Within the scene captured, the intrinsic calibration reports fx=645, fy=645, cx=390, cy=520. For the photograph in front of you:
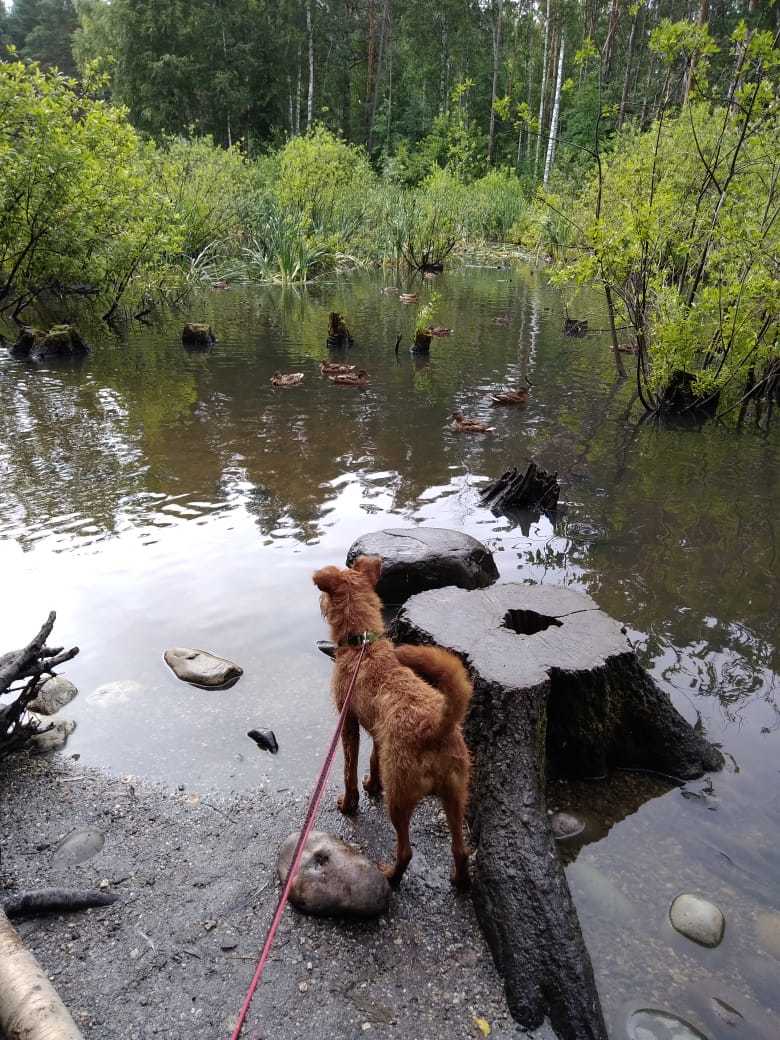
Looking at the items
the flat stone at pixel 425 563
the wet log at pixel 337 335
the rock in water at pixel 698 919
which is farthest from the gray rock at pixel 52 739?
the wet log at pixel 337 335

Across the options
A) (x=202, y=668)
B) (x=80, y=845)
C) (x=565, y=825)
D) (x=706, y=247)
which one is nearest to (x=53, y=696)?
(x=202, y=668)

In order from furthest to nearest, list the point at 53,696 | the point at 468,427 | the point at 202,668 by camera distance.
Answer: the point at 468,427 → the point at 202,668 → the point at 53,696

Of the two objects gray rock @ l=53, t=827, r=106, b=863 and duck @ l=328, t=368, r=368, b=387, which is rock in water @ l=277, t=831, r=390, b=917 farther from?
duck @ l=328, t=368, r=368, b=387

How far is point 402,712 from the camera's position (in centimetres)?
260

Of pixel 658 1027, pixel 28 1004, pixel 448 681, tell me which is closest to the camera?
pixel 28 1004

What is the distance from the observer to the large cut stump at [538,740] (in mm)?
2309

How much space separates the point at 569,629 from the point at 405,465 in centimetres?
459

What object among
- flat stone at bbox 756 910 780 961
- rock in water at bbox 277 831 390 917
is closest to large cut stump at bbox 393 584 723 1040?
rock in water at bbox 277 831 390 917

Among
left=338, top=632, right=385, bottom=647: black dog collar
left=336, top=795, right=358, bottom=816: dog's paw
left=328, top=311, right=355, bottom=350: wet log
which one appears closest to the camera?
left=338, top=632, right=385, bottom=647: black dog collar

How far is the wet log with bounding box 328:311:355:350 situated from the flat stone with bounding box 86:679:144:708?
10.8 metres

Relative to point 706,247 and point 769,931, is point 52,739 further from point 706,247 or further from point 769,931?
point 706,247

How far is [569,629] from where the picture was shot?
140 inches

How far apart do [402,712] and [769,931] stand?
1697mm

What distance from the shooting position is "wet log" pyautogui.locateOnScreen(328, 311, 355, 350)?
44.6 ft
